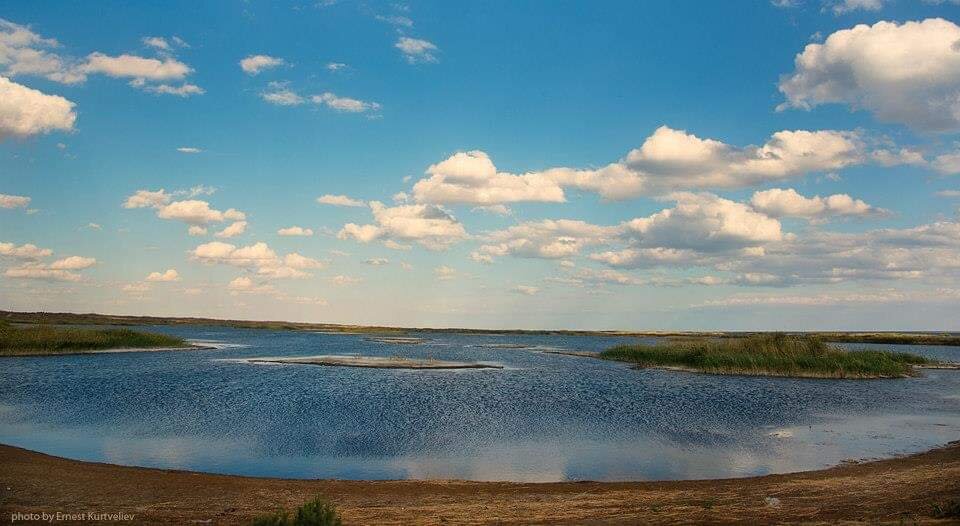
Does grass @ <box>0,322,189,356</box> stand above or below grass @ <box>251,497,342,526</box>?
below

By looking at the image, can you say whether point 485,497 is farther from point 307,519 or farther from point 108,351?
point 108,351

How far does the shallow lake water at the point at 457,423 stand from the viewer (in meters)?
22.4

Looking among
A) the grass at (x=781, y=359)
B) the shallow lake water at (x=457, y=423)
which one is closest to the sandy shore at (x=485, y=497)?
the shallow lake water at (x=457, y=423)

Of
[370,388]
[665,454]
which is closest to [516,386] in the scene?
[370,388]

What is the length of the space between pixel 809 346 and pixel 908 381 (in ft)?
30.5

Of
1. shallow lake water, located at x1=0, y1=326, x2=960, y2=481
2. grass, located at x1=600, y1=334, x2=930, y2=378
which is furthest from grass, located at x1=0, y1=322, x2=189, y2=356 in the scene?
grass, located at x1=600, y1=334, x2=930, y2=378

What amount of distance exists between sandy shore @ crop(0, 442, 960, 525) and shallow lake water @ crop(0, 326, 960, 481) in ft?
7.72

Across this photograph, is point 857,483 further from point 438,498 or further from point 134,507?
point 134,507

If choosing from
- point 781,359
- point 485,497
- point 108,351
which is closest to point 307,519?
point 485,497

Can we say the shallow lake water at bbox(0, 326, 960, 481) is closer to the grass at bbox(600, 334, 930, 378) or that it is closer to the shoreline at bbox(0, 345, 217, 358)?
the grass at bbox(600, 334, 930, 378)

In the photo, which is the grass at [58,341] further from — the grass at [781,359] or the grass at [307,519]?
the grass at [307,519]

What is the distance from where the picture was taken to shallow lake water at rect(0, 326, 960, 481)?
73.5 feet

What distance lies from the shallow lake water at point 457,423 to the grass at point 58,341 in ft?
58.0

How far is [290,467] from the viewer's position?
21344 millimetres
